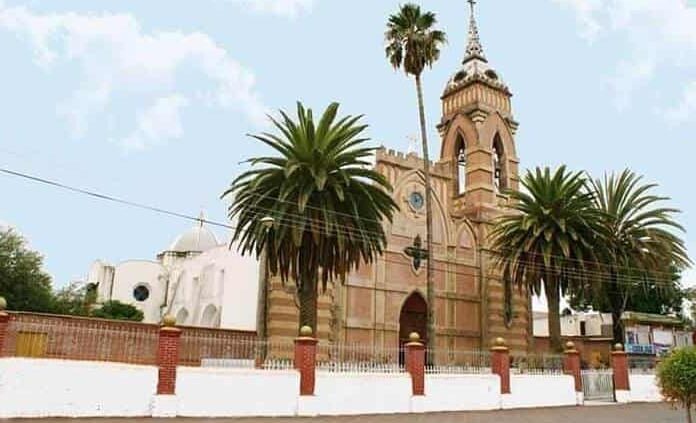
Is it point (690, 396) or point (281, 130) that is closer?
point (690, 396)

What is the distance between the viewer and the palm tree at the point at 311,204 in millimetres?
22422

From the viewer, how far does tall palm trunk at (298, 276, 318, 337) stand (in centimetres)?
2258

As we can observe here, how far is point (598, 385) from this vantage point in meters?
27.3

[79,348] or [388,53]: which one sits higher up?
[388,53]

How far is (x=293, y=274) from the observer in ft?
75.5

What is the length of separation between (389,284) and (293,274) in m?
10.5

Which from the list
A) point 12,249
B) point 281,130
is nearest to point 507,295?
point 281,130

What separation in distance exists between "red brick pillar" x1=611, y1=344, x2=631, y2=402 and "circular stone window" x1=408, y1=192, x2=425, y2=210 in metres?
13.0

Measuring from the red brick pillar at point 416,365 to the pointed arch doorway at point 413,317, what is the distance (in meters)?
12.8

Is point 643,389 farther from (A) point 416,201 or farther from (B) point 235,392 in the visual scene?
(B) point 235,392

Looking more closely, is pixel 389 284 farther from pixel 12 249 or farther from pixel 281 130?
pixel 12 249

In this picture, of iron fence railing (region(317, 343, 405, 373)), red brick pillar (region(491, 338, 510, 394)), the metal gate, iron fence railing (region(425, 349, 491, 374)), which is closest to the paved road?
red brick pillar (region(491, 338, 510, 394))

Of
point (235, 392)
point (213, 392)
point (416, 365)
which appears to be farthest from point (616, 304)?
point (213, 392)

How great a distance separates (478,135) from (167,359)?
28137 millimetres
